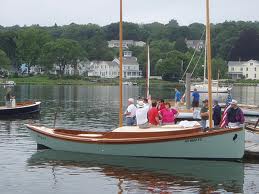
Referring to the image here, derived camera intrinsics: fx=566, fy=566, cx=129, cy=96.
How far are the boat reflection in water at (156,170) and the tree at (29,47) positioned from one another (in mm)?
158447

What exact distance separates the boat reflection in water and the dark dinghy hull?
21050 millimetres

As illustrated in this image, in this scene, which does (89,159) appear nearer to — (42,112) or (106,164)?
(106,164)

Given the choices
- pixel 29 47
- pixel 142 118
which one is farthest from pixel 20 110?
pixel 29 47

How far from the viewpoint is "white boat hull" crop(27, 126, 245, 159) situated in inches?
993

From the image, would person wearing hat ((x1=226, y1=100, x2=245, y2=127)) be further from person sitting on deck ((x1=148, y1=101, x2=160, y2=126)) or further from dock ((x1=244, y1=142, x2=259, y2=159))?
person sitting on deck ((x1=148, y1=101, x2=160, y2=126))

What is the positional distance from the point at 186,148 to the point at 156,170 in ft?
7.44

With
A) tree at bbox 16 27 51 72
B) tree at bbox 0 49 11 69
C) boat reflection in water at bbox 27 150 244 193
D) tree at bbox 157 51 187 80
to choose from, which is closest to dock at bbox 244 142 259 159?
boat reflection in water at bbox 27 150 244 193

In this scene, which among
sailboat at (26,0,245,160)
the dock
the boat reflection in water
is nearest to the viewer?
the boat reflection in water

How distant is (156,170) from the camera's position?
24.4m

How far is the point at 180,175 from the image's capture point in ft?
77.1

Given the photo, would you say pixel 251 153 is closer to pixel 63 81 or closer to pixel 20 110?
pixel 20 110

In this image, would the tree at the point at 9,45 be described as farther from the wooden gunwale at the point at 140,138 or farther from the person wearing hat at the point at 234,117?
the person wearing hat at the point at 234,117

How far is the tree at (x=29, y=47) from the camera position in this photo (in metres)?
184

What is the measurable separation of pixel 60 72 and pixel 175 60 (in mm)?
37859
